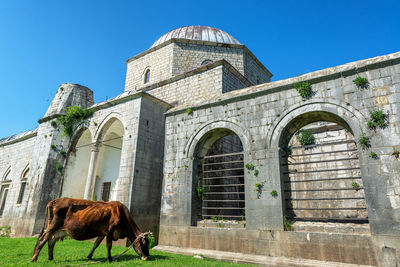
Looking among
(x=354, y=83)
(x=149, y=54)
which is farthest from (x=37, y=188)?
(x=354, y=83)

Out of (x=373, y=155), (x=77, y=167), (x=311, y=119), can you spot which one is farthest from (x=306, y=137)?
(x=77, y=167)

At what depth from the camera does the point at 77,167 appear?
45.1ft

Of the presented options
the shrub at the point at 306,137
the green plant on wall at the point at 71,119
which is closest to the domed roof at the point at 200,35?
the green plant on wall at the point at 71,119

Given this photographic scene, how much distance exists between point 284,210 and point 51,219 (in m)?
5.49

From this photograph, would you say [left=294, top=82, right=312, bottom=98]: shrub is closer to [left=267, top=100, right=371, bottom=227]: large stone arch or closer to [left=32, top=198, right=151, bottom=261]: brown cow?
[left=267, top=100, right=371, bottom=227]: large stone arch

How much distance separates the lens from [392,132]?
579 centimetres

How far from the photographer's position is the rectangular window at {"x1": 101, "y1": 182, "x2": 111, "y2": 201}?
14158 mm

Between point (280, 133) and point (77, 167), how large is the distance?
36.1ft

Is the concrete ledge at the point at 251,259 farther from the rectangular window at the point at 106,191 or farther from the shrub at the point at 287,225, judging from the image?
the rectangular window at the point at 106,191

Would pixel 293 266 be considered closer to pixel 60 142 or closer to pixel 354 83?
pixel 354 83

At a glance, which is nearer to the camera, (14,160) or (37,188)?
(37,188)

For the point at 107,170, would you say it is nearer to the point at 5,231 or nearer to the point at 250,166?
the point at 5,231

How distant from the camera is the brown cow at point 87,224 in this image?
216 inches

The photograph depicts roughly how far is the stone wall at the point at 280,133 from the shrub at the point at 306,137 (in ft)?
16.3
